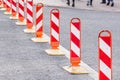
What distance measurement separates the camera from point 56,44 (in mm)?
13766

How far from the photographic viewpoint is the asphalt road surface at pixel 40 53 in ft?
36.3

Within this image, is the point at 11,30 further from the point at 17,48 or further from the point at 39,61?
the point at 39,61

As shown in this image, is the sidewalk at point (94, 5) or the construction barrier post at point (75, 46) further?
the sidewalk at point (94, 5)

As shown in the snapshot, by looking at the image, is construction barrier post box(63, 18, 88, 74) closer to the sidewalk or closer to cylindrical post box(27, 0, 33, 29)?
cylindrical post box(27, 0, 33, 29)

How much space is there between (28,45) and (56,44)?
1.58 metres

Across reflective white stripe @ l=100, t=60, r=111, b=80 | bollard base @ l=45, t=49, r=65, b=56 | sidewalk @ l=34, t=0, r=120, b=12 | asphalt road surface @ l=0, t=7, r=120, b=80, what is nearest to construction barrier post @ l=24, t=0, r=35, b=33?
asphalt road surface @ l=0, t=7, r=120, b=80

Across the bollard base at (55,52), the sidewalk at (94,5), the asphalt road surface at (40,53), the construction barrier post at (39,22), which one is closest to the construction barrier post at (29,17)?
the asphalt road surface at (40,53)

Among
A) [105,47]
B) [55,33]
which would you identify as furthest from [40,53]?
[105,47]

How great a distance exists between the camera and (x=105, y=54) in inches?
356

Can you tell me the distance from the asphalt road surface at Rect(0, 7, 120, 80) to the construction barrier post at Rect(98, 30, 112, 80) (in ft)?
5.18

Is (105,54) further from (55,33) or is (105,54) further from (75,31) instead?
(55,33)

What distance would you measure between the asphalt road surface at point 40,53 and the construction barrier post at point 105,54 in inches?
62.2

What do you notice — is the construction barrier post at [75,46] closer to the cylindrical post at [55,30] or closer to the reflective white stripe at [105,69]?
the cylindrical post at [55,30]

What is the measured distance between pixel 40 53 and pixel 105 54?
4891 mm
